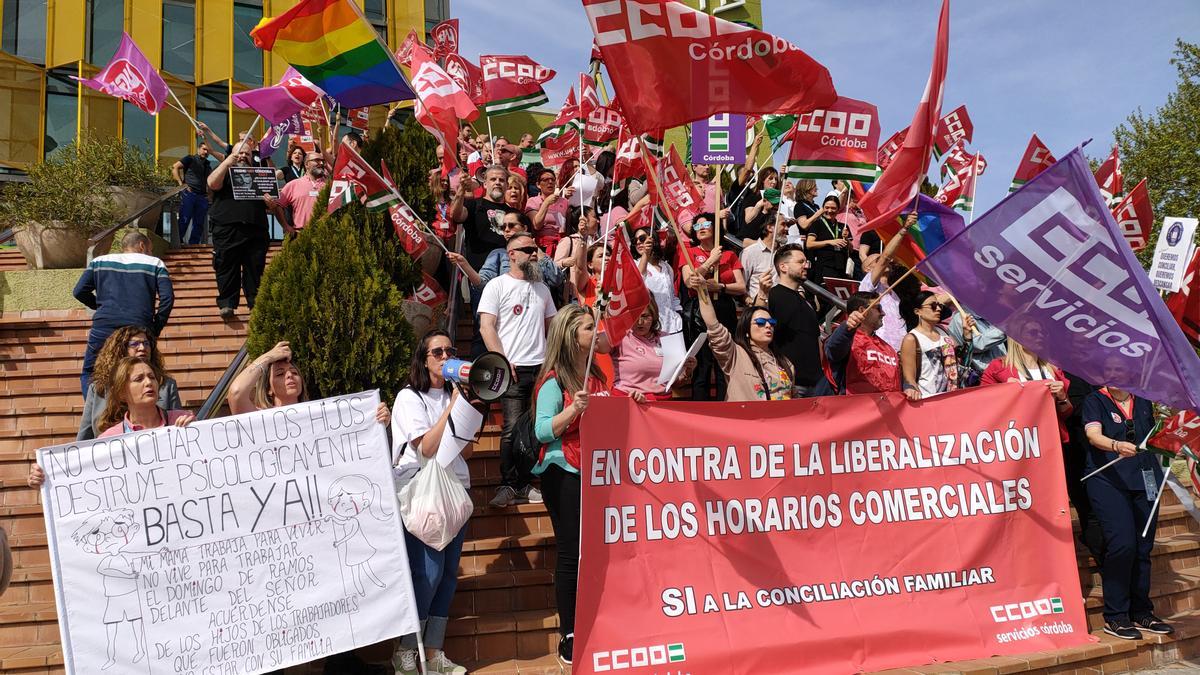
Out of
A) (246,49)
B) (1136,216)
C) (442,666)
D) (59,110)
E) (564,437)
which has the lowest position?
(442,666)

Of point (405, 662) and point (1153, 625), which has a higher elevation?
point (405, 662)

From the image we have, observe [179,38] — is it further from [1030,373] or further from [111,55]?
[1030,373]

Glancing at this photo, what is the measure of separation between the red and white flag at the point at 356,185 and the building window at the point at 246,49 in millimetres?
19859

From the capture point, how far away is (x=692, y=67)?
548 cm

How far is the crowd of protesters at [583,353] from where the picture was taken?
5.13 metres

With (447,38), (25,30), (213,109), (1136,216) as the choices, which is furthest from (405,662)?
(25,30)

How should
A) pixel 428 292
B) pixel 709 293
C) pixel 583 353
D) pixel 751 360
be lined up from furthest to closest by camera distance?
pixel 428 292
pixel 709 293
pixel 751 360
pixel 583 353

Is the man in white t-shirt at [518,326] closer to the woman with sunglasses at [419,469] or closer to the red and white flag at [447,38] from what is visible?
the woman with sunglasses at [419,469]

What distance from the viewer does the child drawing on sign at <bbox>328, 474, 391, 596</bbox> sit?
4.79 m

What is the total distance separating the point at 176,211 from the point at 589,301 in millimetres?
8249

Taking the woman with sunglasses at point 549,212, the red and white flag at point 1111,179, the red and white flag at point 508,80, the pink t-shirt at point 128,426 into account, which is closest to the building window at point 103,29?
the red and white flag at point 508,80

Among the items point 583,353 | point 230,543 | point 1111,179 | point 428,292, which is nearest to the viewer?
point 230,543

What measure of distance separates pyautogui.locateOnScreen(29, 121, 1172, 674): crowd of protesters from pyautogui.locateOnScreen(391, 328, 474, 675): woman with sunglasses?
0.04 feet

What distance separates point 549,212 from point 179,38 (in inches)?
786
